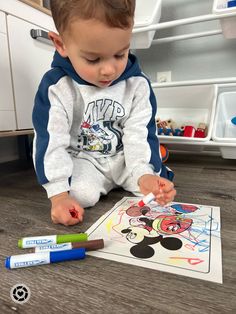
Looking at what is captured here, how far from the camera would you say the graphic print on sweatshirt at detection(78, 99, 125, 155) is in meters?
0.65

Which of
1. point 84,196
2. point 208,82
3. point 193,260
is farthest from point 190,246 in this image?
point 208,82

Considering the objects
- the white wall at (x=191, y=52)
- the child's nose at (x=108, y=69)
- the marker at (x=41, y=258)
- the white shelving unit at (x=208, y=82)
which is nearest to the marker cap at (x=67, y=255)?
the marker at (x=41, y=258)

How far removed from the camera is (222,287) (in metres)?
0.34

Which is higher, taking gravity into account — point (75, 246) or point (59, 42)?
point (59, 42)

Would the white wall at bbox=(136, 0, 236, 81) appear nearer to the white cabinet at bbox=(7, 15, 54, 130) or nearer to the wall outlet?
the wall outlet

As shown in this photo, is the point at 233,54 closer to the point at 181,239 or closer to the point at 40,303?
the point at 181,239

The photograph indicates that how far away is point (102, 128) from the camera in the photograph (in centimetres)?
68

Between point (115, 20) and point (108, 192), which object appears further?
point (108, 192)

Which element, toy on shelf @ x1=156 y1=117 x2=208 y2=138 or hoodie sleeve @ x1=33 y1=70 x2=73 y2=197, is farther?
toy on shelf @ x1=156 y1=117 x2=208 y2=138

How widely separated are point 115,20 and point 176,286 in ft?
1.36

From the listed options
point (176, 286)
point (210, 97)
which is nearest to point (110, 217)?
point (176, 286)

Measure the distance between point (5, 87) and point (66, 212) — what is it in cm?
51

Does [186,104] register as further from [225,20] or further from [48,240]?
[48,240]

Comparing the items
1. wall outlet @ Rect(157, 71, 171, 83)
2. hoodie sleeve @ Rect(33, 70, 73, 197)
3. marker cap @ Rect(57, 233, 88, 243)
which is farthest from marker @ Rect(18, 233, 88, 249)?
wall outlet @ Rect(157, 71, 171, 83)
